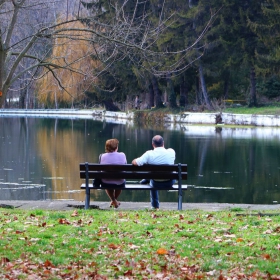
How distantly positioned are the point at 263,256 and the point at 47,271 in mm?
2026

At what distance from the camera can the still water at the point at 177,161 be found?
15.7 meters

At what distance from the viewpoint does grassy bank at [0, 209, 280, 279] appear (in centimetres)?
554

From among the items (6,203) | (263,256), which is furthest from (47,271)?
(6,203)

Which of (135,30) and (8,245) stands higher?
(135,30)

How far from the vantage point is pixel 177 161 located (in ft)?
76.4

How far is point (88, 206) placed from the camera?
412 inches

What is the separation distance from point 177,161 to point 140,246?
55.0 ft

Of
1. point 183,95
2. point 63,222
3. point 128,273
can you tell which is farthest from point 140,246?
point 183,95

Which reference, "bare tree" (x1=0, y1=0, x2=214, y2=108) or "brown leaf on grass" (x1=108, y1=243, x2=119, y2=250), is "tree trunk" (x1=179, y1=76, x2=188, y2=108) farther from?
"brown leaf on grass" (x1=108, y1=243, x2=119, y2=250)

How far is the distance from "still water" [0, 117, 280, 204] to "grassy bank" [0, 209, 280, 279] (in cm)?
649

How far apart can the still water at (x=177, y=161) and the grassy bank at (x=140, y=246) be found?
649 cm

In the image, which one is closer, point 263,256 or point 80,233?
point 263,256

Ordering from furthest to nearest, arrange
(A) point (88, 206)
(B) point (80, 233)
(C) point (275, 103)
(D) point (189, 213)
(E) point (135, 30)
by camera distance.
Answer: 1. (C) point (275, 103)
2. (E) point (135, 30)
3. (A) point (88, 206)
4. (D) point (189, 213)
5. (B) point (80, 233)

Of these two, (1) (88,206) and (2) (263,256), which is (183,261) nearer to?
(2) (263,256)
